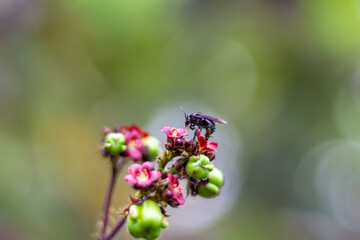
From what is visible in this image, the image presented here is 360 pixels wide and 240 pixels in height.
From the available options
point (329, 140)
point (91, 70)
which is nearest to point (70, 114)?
point (91, 70)

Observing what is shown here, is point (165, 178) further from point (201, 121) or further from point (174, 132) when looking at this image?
point (201, 121)

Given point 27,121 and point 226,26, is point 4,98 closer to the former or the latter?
point 27,121

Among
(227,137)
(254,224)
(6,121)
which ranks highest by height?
(227,137)

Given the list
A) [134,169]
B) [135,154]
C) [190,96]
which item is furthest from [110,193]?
[190,96]

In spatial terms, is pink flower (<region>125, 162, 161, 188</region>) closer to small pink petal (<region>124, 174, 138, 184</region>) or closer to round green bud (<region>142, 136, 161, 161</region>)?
small pink petal (<region>124, 174, 138, 184</region>)

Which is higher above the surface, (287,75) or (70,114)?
(287,75)

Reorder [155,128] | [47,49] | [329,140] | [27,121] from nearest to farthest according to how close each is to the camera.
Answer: [27,121] → [47,49] → [329,140] → [155,128]
